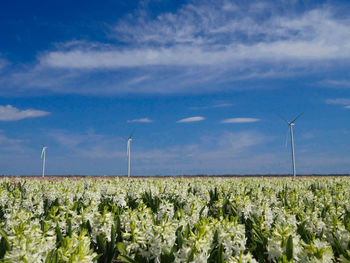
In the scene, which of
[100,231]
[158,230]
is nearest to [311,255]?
[158,230]

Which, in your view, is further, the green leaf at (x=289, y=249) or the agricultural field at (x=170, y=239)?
the green leaf at (x=289, y=249)

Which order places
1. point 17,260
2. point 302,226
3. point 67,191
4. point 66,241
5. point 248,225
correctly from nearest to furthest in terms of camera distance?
point 17,260, point 66,241, point 302,226, point 248,225, point 67,191

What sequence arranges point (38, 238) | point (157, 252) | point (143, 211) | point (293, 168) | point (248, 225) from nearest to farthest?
1. point (38, 238)
2. point (157, 252)
3. point (143, 211)
4. point (248, 225)
5. point (293, 168)

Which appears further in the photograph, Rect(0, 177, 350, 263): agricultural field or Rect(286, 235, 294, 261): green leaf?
Rect(286, 235, 294, 261): green leaf

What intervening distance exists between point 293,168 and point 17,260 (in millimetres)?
42178

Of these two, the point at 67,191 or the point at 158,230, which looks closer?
the point at 158,230

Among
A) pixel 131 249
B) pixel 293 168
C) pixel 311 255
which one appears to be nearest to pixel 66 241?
pixel 131 249

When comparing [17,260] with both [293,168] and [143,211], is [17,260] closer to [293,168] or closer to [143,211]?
[143,211]

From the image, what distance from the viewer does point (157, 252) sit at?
4.43 metres

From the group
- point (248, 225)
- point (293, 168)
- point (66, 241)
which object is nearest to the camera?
point (66, 241)

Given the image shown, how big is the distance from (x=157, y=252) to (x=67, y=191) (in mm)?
8150

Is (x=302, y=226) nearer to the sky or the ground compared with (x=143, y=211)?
nearer to the ground

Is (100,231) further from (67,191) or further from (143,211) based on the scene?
(67,191)

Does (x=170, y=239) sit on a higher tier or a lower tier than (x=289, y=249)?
higher
